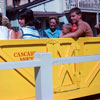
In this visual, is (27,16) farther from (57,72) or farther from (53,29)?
(53,29)

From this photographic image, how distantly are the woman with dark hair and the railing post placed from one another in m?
1.56

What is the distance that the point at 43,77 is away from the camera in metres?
3.05

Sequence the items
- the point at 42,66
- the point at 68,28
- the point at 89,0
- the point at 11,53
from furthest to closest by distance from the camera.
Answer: the point at 89,0 < the point at 68,28 < the point at 11,53 < the point at 42,66

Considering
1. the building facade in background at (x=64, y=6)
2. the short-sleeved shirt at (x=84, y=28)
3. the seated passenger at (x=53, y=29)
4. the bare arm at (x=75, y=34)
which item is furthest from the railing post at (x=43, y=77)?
the building facade in background at (x=64, y=6)

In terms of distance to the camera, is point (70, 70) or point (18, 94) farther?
point (70, 70)

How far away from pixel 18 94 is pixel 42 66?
1.34 m

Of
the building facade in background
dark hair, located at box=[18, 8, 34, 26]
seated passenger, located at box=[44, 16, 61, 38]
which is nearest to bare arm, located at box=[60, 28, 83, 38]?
dark hair, located at box=[18, 8, 34, 26]

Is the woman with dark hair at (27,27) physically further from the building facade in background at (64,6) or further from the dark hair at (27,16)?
the building facade in background at (64,6)

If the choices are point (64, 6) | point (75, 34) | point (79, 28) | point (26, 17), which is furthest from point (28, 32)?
point (64, 6)

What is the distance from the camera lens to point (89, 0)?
930 inches

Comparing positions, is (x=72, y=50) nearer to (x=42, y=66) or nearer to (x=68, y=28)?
(x=68, y=28)

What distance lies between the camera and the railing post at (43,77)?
3.03m

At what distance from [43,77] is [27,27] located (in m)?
1.74

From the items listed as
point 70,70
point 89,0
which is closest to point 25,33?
point 70,70
